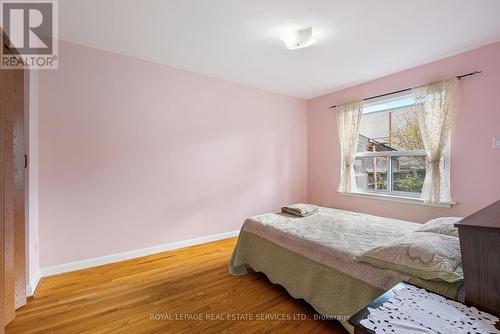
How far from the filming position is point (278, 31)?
2203 mm

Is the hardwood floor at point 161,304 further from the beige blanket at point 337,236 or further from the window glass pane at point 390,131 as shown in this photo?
the window glass pane at point 390,131

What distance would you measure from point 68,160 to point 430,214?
429 centimetres

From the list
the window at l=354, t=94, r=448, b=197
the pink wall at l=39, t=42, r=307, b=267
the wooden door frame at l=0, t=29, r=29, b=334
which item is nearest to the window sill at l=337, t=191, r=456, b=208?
the window at l=354, t=94, r=448, b=197

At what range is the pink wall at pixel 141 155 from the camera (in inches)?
92.7

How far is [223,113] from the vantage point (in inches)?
136

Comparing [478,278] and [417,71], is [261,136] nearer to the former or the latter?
[417,71]

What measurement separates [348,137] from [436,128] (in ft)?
3.75

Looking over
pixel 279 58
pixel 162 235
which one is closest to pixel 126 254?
pixel 162 235

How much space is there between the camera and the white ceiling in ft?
6.12

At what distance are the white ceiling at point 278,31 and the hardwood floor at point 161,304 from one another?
2462mm

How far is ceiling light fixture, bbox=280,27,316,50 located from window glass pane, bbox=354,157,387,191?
2.17 metres

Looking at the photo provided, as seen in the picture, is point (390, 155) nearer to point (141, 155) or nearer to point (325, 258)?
point (325, 258)

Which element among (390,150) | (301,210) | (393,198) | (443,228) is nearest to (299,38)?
(301,210)

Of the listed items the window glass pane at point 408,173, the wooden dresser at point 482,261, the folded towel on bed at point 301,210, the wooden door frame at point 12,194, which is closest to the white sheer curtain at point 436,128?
the window glass pane at point 408,173
